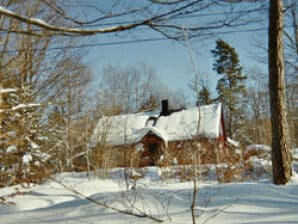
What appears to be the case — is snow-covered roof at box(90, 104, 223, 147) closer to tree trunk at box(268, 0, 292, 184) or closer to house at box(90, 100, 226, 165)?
house at box(90, 100, 226, 165)

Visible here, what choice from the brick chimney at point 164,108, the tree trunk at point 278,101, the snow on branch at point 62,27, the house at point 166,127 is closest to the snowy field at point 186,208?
the tree trunk at point 278,101

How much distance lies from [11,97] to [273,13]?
9.11 m

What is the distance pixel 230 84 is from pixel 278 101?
2773cm

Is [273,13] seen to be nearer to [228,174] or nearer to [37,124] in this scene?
[228,174]

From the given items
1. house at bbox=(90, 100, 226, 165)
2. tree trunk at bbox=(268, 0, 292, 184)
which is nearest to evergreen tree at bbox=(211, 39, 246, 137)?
house at bbox=(90, 100, 226, 165)

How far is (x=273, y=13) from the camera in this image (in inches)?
226

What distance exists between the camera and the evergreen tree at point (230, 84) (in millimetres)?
31812

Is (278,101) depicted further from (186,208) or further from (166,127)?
(166,127)

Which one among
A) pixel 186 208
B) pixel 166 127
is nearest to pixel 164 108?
pixel 166 127

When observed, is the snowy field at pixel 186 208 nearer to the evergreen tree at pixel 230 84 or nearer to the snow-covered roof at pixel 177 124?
the snow-covered roof at pixel 177 124

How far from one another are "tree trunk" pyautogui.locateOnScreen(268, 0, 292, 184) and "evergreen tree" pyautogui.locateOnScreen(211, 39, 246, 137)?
2609cm

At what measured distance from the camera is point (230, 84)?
32625 mm

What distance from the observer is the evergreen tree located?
104ft

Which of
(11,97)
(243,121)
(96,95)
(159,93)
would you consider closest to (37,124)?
(11,97)
